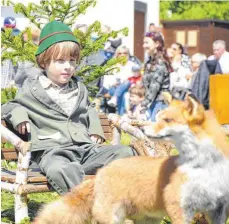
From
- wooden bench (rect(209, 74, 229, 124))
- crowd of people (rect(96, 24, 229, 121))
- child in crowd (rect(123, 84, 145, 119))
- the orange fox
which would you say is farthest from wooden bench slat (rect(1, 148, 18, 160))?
wooden bench (rect(209, 74, 229, 124))

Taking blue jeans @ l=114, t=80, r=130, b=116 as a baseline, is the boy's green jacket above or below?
above

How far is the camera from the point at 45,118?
591 centimetres

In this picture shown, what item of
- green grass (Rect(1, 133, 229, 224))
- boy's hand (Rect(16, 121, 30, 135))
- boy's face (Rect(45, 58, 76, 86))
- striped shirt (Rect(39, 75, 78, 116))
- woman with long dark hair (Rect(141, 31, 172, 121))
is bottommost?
green grass (Rect(1, 133, 229, 224))

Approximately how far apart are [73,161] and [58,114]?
0.44 m

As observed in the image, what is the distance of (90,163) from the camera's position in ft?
18.7

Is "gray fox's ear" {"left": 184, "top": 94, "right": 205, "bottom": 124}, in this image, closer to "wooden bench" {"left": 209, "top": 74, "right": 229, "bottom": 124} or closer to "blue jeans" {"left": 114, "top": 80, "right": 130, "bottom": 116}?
"wooden bench" {"left": 209, "top": 74, "right": 229, "bottom": 124}

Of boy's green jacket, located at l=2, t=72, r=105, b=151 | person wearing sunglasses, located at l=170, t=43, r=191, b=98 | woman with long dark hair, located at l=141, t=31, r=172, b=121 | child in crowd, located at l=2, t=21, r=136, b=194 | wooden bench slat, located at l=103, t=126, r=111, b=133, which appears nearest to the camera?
child in crowd, located at l=2, t=21, r=136, b=194

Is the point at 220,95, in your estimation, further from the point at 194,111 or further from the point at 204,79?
the point at 194,111

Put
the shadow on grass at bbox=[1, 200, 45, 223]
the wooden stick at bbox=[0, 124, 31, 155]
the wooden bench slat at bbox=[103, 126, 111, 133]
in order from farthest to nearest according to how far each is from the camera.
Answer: the wooden bench slat at bbox=[103, 126, 111, 133], the shadow on grass at bbox=[1, 200, 45, 223], the wooden stick at bbox=[0, 124, 31, 155]

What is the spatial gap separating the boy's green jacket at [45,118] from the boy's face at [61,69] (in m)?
0.15

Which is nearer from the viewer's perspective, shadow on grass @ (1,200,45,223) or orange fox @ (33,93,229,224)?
orange fox @ (33,93,229,224)

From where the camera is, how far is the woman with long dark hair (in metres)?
10.4

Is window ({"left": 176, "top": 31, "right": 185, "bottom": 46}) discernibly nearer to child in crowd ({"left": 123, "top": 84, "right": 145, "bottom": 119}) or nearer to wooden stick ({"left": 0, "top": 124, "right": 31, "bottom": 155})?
child in crowd ({"left": 123, "top": 84, "right": 145, "bottom": 119})

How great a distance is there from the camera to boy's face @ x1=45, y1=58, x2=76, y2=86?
586 centimetres
